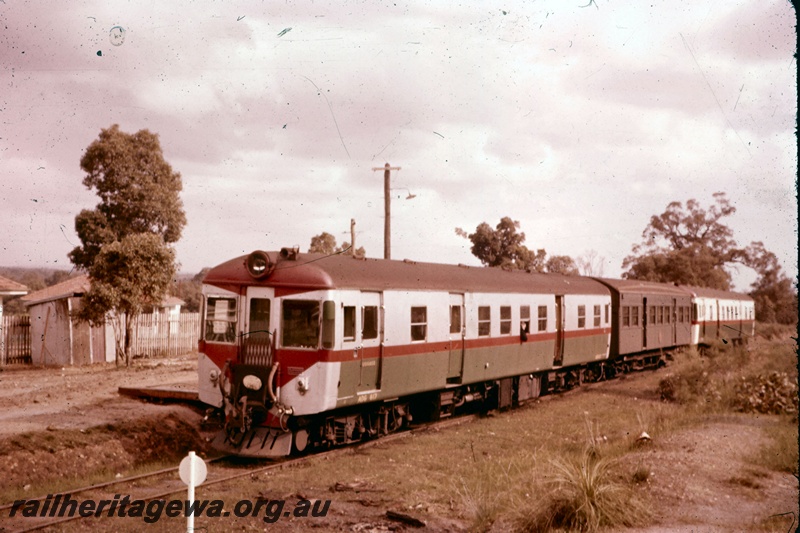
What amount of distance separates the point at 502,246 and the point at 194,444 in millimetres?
32488

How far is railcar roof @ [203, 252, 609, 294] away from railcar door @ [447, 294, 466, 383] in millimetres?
286

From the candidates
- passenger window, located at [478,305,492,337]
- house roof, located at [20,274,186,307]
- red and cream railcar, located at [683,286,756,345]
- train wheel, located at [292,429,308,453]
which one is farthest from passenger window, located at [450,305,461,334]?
red and cream railcar, located at [683,286,756,345]

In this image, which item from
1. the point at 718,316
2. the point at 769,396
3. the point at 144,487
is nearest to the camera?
the point at 144,487

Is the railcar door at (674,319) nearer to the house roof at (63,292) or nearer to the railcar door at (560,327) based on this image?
the railcar door at (560,327)

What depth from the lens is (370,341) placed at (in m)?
11.9

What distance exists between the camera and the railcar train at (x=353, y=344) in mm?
10906

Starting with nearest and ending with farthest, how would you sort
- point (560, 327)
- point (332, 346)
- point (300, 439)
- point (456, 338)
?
point (332, 346), point (300, 439), point (456, 338), point (560, 327)

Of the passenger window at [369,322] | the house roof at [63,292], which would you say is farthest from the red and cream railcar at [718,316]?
the house roof at [63,292]

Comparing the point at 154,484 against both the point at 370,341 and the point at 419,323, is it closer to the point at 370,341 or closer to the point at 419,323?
the point at 370,341

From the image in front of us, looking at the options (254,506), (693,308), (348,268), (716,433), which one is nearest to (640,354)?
(693,308)

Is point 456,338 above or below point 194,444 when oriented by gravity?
above

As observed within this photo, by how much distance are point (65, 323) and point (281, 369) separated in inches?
736

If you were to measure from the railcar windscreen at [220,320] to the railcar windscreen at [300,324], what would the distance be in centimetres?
102

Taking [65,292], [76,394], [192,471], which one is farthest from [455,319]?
[65,292]
